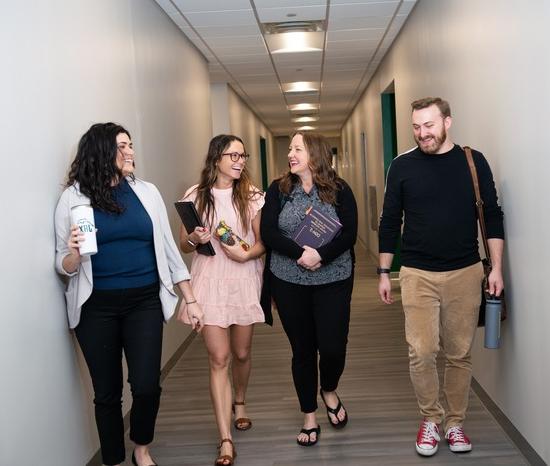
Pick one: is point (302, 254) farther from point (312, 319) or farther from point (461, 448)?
point (461, 448)

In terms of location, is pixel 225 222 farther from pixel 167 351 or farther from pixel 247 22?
pixel 247 22

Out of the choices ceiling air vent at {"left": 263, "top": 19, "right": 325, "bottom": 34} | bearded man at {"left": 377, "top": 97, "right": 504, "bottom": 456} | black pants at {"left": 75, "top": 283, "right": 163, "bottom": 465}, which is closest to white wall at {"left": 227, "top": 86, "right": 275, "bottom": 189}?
ceiling air vent at {"left": 263, "top": 19, "right": 325, "bottom": 34}

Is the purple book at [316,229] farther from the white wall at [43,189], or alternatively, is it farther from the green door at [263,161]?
the green door at [263,161]

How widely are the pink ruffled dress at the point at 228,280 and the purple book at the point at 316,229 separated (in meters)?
0.29

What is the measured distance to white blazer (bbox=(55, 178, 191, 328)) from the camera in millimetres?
3016

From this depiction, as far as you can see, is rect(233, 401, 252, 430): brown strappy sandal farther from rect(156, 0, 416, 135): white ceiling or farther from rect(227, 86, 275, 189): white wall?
rect(227, 86, 275, 189): white wall

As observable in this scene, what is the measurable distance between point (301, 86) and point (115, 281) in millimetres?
8671

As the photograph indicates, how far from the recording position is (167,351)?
5473 millimetres

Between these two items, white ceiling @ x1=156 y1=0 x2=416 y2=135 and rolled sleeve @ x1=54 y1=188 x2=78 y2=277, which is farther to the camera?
white ceiling @ x1=156 y1=0 x2=416 y2=135

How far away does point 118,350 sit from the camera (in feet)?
10.3

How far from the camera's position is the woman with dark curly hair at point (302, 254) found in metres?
3.56

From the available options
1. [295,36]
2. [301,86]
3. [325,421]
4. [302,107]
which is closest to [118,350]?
[325,421]

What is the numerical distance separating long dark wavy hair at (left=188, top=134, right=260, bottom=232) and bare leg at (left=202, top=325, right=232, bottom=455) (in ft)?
1.77

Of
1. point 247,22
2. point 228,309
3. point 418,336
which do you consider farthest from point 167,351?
point 247,22
